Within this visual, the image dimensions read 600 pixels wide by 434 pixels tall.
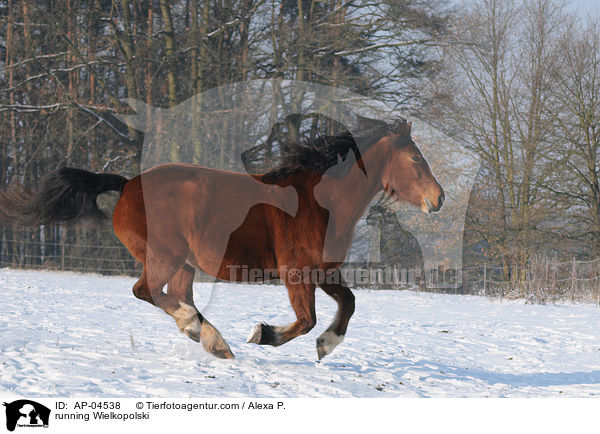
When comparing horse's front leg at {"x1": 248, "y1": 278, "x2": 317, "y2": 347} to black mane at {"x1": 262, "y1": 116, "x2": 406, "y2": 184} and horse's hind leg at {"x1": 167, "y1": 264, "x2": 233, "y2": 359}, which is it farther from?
black mane at {"x1": 262, "y1": 116, "x2": 406, "y2": 184}

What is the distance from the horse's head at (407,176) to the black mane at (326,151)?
12cm

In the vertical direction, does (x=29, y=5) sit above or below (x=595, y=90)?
above

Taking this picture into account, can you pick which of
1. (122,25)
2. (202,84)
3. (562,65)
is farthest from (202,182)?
(562,65)

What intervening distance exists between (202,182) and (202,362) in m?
1.54

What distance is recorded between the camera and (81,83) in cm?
1599

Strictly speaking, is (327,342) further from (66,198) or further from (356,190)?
(66,198)

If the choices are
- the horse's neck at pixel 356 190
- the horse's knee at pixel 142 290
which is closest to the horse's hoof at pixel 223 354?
the horse's knee at pixel 142 290

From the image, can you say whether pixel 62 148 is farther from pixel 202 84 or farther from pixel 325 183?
pixel 325 183

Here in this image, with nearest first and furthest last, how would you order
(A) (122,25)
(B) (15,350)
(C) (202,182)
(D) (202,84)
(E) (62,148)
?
(C) (202,182), (B) (15,350), (D) (202,84), (A) (122,25), (E) (62,148)

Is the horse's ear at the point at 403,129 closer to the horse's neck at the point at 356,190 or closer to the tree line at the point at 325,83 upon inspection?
the horse's neck at the point at 356,190

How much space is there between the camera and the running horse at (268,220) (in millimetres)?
4535

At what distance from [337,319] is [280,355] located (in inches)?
46.7

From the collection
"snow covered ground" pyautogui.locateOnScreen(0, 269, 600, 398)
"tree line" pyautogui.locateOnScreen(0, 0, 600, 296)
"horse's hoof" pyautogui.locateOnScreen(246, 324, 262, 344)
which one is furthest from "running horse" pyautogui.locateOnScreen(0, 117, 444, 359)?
"tree line" pyautogui.locateOnScreen(0, 0, 600, 296)
